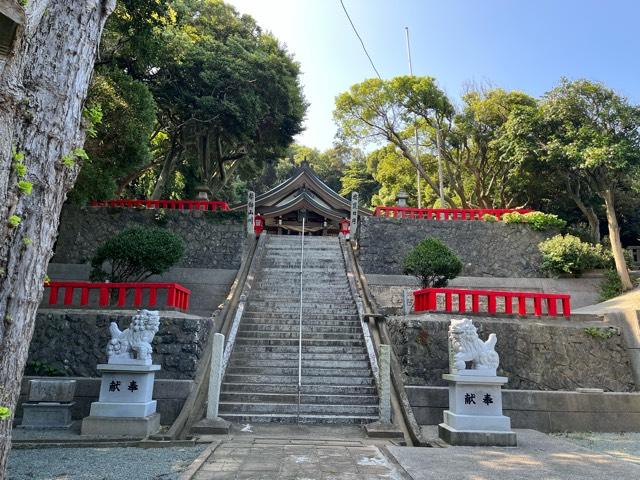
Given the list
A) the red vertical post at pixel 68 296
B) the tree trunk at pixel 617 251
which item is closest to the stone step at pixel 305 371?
the red vertical post at pixel 68 296

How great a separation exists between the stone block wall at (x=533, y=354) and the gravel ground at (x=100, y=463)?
4.06m

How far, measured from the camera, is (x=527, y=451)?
16.5ft

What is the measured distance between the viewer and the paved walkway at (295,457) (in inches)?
152

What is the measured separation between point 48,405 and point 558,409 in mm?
7979

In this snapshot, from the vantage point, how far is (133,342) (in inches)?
234

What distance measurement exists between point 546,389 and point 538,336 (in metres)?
0.94

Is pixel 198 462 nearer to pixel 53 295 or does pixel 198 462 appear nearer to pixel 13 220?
pixel 13 220

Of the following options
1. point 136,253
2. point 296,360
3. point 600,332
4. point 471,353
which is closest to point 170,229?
point 136,253

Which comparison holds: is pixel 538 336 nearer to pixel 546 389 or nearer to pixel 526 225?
pixel 546 389

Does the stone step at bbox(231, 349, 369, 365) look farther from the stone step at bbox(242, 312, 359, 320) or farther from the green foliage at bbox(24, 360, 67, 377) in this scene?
the green foliage at bbox(24, 360, 67, 377)

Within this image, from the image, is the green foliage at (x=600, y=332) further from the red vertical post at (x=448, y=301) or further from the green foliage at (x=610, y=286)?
the green foliage at (x=610, y=286)

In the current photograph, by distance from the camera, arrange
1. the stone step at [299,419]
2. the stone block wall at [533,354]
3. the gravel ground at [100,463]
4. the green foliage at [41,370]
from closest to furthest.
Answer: the gravel ground at [100,463] < the stone step at [299,419] < the green foliage at [41,370] < the stone block wall at [533,354]

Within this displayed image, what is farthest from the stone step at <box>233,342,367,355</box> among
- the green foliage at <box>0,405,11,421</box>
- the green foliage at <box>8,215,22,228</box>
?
the green foliage at <box>8,215,22,228</box>

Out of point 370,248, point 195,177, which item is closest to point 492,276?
point 370,248
